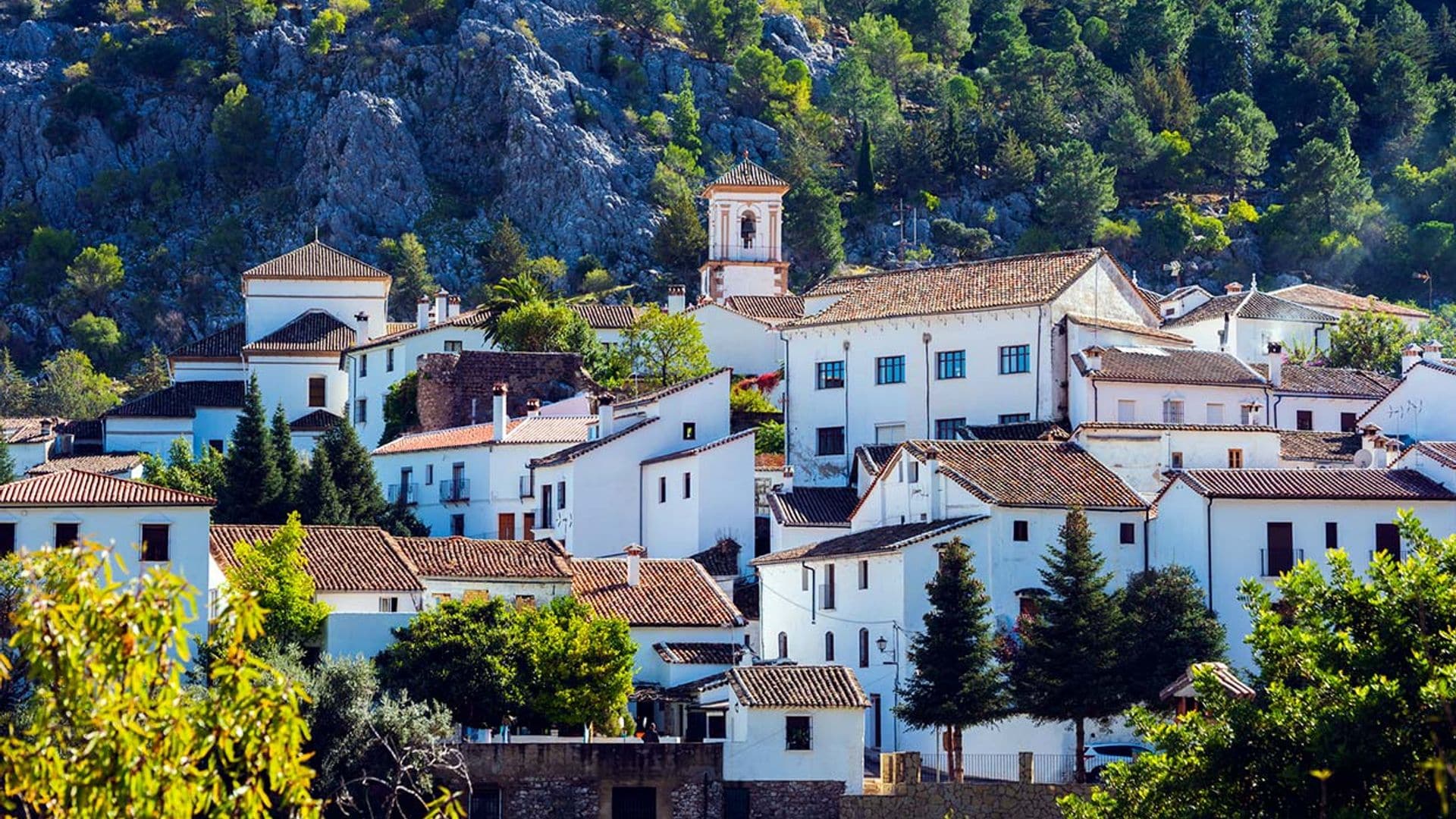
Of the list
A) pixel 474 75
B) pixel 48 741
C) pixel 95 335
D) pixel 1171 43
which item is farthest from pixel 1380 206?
pixel 48 741

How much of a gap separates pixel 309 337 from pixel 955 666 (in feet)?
161

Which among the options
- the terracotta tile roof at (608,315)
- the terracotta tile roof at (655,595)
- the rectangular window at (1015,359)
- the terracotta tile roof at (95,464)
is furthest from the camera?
the terracotta tile roof at (608,315)

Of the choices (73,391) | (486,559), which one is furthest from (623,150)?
(486,559)

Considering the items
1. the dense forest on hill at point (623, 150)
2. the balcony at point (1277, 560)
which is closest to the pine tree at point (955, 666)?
the balcony at point (1277, 560)

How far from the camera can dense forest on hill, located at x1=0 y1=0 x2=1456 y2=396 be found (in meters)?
150

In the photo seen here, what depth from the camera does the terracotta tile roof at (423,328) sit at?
10112 centimetres

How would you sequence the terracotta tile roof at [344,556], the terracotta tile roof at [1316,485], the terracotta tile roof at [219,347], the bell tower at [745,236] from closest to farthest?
1. the terracotta tile roof at [1316,485]
2. the terracotta tile roof at [344,556]
3. the terracotta tile roof at [219,347]
4. the bell tower at [745,236]

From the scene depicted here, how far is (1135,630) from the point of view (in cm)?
6366

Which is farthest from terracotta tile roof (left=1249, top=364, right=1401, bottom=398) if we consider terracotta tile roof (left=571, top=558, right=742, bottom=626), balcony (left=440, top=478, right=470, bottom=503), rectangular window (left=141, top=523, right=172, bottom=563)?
rectangular window (left=141, top=523, right=172, bottom=563)

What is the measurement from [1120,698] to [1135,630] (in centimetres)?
181

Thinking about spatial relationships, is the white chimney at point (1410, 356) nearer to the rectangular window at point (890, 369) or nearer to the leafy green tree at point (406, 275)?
the rectangular window at point (890, 369)

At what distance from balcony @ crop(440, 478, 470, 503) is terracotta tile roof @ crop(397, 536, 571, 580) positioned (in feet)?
42.7

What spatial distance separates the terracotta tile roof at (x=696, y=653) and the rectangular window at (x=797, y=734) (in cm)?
554

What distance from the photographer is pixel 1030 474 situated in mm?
69125
